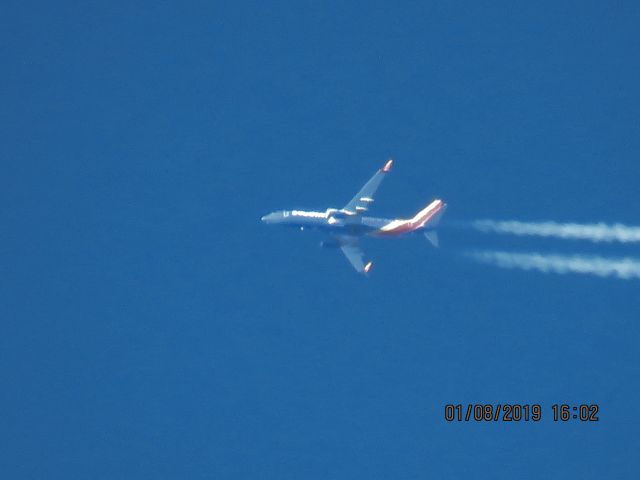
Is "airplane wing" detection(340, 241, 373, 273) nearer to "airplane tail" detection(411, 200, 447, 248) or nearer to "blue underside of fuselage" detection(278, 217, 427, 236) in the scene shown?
"blue underside of fuselage" detection(278, 217, 427, 236)

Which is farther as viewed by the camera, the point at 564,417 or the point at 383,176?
the point at 564,417

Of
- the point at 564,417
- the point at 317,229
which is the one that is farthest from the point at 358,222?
the point at 564,417

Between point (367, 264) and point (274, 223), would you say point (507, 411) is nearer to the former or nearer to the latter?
point (367, 264)

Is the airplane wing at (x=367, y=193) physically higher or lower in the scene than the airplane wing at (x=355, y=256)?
higher

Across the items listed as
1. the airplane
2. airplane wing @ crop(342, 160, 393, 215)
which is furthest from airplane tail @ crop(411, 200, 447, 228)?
airplane wing @ crop(342, 160, 393, 215)

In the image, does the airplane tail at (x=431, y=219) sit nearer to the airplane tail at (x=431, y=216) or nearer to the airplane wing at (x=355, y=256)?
the airplane tail at (x=431, y=216)

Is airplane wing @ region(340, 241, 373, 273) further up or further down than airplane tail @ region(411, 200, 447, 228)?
further down

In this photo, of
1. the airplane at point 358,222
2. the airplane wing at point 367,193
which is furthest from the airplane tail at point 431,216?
the airplane wing at point 367,193
